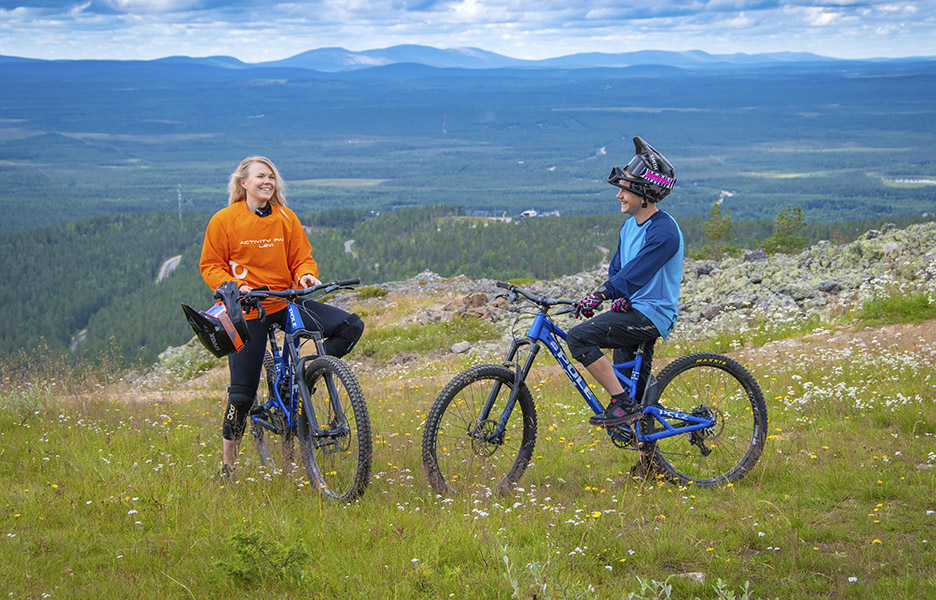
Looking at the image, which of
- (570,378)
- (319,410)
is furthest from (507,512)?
(319,410)

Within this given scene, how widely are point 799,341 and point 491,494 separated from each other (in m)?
7.88

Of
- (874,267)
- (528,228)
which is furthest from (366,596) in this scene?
(528,228)

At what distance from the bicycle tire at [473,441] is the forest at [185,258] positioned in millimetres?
82273

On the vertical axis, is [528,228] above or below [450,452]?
below

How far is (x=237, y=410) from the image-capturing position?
19.7ft

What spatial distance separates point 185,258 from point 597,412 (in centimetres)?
14877

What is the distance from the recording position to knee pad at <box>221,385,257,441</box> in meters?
5.94

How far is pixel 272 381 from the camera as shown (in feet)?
19.9

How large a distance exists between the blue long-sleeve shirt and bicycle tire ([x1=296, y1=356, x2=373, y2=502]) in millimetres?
2003

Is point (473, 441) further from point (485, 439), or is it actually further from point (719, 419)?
point (719, 419)

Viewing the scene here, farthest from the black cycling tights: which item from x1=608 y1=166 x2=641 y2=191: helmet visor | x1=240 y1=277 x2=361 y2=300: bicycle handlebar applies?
x1=608 y1=166 x2=641 y2=191: helmet visor

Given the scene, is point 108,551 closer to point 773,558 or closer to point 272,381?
point 272,381

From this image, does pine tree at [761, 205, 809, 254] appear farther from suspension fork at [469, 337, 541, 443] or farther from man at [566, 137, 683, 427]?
suspension fork at [469, 337, 541, 443]

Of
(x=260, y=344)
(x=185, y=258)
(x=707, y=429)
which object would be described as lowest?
(x=185, y=258)
